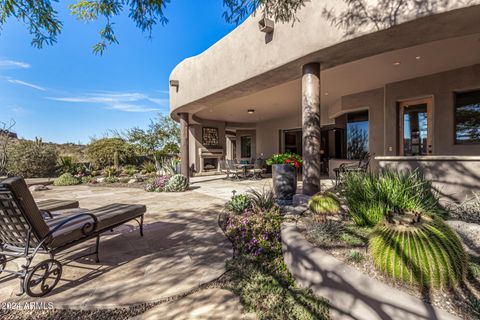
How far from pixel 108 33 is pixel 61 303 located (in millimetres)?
3627

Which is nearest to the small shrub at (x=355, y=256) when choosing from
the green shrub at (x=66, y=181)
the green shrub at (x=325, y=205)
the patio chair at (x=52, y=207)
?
the green shrub at (x=325, y=205)

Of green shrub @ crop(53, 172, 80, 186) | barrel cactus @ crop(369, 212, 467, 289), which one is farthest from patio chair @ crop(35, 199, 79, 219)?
green shrub @ crop(53, 172, 80, 186)

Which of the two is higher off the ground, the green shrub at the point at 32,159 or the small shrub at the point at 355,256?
the green shrub at the point at 32,159

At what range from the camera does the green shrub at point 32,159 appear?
1114 cm

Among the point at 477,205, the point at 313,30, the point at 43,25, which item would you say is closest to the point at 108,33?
the point at 43,25

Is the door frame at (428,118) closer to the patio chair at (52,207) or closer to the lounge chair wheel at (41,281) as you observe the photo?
the lounge chair wheel at (41,281)

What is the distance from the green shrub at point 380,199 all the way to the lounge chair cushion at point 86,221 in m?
3.10

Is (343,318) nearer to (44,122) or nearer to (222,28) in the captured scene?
(222,28)

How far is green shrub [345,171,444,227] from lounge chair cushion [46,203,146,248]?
10.2 ft

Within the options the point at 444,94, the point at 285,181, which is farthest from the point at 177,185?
the point at 444,94

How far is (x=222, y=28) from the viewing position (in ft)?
21.1

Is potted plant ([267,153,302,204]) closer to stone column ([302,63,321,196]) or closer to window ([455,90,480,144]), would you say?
stone column ([302,63,321,196])

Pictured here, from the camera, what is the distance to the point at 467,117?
5.73 metres

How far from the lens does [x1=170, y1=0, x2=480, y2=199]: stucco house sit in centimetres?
342
